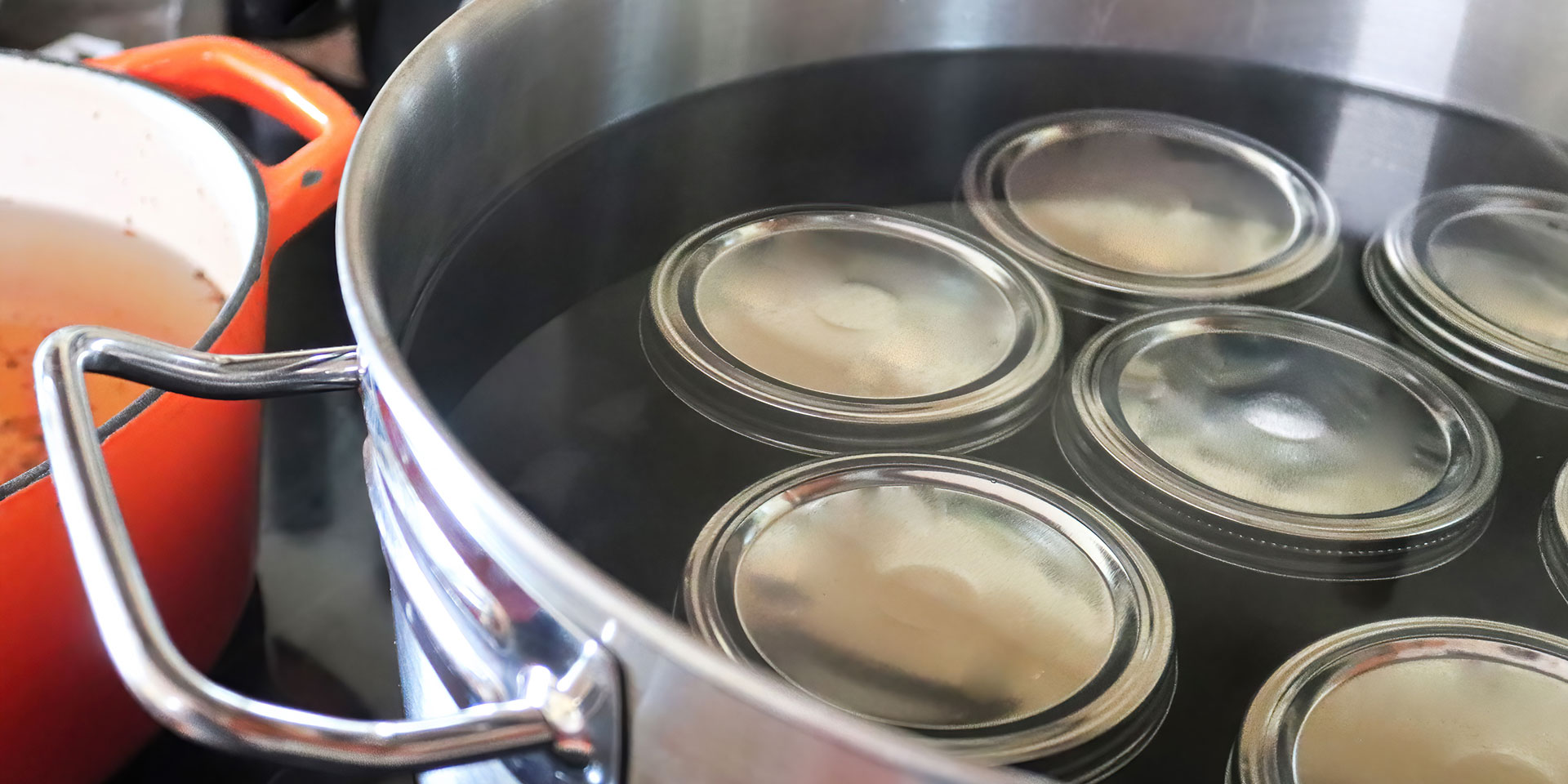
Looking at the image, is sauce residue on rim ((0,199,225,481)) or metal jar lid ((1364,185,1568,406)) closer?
metal jar lid ((1364,185,1568,406))

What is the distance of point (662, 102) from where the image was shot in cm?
55

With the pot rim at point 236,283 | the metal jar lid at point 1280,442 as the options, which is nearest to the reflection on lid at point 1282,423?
the metal jar lid at point 1280,442

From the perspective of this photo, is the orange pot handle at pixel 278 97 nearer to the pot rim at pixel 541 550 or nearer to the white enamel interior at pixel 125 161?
the white enamel interior at pixel 125 161

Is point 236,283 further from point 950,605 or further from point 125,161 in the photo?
point 950,605

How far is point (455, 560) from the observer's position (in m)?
0.30

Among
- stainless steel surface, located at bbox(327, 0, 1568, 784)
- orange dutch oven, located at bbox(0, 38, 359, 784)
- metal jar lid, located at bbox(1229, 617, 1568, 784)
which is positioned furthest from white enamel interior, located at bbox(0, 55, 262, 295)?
metal jar lid, located at bbox(1229, 617, 1568, 784)

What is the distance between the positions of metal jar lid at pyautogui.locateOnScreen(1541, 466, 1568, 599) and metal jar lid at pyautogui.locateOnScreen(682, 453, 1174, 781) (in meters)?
0.13

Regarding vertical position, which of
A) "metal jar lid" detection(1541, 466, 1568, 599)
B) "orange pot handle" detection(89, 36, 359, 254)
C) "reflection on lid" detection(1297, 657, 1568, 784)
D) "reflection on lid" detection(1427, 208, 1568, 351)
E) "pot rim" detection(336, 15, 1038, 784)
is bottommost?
"reflection on lid" detection(1297, 657, 1568, 784)

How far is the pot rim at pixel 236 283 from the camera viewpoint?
389mm

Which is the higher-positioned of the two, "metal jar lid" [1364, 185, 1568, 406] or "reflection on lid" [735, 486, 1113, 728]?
"metal jar lid" [1364, 185, 1568, 406]

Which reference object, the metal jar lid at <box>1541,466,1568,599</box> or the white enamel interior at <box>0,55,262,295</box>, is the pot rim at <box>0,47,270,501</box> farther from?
the metal jar lid at <box>1541,466,1568,599</box>

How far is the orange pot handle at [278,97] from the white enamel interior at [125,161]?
0.01 meters

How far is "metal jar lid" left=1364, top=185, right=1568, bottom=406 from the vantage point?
0.46 m

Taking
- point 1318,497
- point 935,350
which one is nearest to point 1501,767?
point 1318,497
